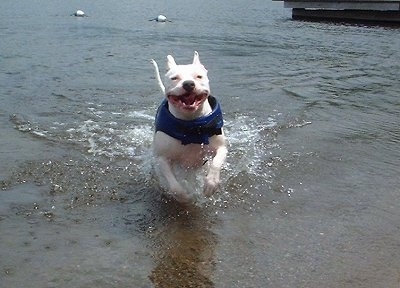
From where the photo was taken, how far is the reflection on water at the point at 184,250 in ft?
12.3

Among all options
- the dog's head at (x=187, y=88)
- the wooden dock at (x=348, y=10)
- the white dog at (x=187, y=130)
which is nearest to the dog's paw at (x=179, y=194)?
the white dog at (x=187, y=130)

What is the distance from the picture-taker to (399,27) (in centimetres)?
2211

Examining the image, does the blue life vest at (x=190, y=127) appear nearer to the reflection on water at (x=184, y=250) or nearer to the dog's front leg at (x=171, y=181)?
the dog's front leg at (x=171, y=181)

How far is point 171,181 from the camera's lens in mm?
4887

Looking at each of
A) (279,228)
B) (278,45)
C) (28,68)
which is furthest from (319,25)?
(279,228)

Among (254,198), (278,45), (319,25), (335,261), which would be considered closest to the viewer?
(335,261)

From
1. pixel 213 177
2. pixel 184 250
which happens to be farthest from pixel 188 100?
pixel 184 250

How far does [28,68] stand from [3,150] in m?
5.96

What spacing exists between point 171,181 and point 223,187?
75 centimetres

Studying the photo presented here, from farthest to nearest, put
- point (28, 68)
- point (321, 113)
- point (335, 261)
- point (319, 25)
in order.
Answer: point (319, 25) → point (28, 68) → point (321, 113) → point (335, 261)

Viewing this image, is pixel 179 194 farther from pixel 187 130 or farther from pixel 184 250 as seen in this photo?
pixel 184 250

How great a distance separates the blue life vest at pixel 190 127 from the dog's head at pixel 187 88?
105mm

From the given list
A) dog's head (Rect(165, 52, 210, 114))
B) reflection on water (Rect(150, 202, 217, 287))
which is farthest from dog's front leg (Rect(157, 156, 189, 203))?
dog's head (Rect(165, 52, 210, 114))

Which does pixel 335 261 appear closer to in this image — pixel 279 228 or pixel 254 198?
pixel 279 228
